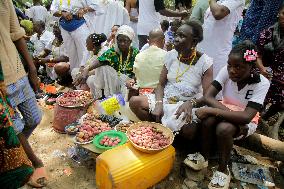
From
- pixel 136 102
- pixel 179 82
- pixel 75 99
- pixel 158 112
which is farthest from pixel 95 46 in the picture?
pixel 158 112

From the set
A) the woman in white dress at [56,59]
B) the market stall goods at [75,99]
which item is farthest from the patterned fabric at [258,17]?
the woman in white dress at [56,59]

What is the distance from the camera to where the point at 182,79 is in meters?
3.54

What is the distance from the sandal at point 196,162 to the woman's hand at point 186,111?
0.38m

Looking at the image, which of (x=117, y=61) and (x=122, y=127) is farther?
(x=117, y=61)

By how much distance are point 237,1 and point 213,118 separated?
1.73 m

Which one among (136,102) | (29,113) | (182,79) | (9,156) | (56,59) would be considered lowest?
(56,59)

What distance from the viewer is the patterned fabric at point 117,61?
14.6ft

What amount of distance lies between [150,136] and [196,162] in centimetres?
56

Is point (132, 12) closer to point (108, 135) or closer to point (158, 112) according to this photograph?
point (158, 112)

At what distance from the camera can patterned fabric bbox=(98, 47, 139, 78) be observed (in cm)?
446

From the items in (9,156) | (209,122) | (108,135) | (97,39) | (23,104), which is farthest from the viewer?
(97,39)

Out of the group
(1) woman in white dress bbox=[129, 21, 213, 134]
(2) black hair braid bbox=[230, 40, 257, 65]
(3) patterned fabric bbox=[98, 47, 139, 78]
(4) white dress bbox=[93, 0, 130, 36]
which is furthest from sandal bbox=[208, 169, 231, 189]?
(4) white dress bbox=[93, 0, 130, 36]

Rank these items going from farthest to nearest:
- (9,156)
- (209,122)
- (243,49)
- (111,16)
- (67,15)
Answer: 1. (111,16)
2. (67,15)
3. (209,122)
4. (243,49)
5. (9,156)

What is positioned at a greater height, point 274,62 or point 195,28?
point 195,28
